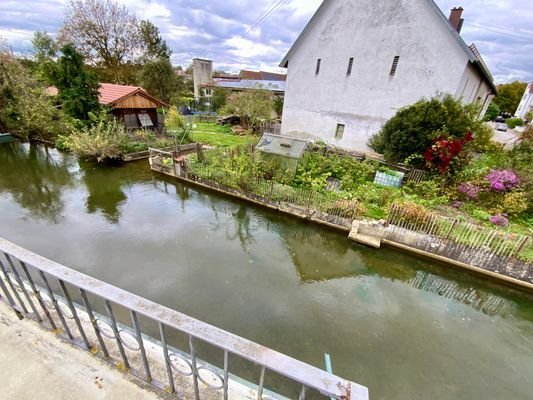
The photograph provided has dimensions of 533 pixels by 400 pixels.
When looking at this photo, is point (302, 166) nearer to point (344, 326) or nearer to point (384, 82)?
point (384, 82)

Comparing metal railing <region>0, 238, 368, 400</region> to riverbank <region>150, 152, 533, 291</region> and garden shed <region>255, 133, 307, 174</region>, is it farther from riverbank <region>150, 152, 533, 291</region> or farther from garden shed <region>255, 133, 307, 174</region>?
garden shed <region>255, 133, 307, 174</region>

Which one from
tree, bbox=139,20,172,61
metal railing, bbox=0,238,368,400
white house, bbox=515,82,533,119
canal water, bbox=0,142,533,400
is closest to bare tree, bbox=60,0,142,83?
tree, bbox=139,20,172,61

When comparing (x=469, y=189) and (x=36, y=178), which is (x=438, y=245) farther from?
(x=36, y=178)

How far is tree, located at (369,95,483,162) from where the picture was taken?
9.23m

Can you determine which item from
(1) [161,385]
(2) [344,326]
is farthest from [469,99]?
(1) [161,385]

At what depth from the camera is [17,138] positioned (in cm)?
1561

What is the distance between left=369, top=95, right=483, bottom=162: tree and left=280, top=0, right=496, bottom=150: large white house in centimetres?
126

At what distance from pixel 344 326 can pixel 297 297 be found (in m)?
1.06

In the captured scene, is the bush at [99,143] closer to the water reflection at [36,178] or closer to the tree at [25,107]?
the water reflection at [36,178]

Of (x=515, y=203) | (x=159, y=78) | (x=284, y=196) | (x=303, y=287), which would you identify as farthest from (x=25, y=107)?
(x=515, y=203)

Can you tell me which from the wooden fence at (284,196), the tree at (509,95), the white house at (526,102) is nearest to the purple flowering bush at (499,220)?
the wooden fence at (284,196)

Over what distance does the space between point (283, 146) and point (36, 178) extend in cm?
1075

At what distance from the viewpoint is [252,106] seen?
20750 mm

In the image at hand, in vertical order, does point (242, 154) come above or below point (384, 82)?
below
